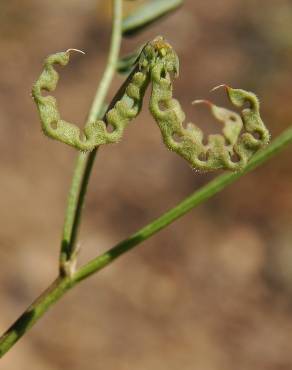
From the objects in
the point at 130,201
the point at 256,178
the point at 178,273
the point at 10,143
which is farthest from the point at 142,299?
the point at 10,143

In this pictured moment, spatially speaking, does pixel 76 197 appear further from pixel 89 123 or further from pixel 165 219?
pixel 89 123

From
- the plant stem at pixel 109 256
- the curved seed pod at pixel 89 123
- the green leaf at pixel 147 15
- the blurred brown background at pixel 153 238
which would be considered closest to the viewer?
the curved seed pod at pixel 89 123

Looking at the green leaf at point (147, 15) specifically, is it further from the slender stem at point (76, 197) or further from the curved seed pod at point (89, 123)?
the curved seed pod at point (89, 123)

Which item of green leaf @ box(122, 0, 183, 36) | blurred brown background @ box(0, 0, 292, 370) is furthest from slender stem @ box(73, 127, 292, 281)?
blurred brown background @ box(0, 0, 292, 370)

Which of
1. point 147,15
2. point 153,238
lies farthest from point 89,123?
point 153,238

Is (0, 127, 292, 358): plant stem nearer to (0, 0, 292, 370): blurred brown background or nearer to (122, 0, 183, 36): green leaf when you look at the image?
(122, 0, 183, 36): green leaf

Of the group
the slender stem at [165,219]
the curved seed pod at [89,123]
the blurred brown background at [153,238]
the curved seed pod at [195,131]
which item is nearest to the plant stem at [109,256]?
the slender stem at [165,219]

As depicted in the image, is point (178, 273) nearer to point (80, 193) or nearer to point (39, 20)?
point (39, 20)
